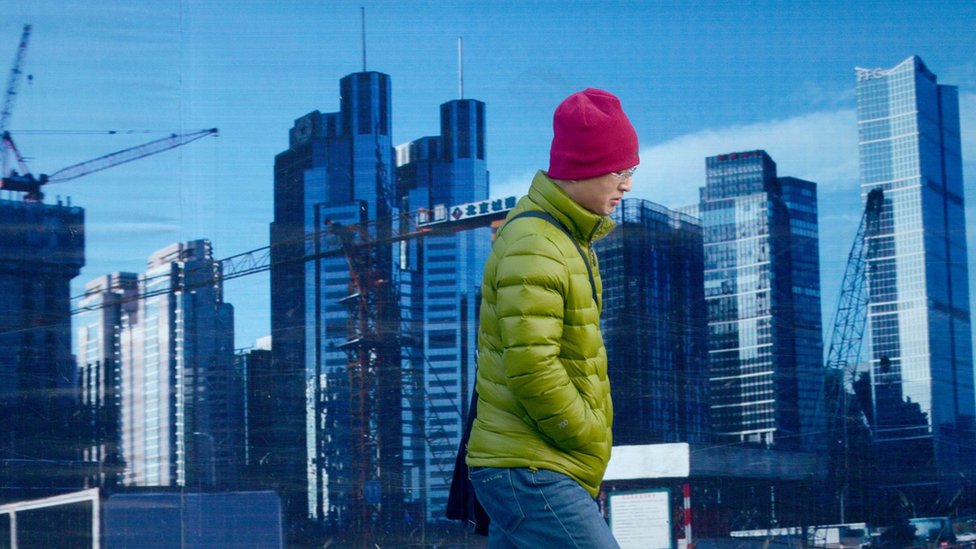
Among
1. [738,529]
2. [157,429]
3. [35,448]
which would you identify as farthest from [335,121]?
[738,529]

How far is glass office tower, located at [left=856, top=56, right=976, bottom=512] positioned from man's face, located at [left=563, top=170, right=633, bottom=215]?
2078 millimetres

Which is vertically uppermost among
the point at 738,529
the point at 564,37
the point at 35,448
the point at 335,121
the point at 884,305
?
the point at 564,37

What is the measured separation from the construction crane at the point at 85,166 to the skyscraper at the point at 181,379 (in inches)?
13.5

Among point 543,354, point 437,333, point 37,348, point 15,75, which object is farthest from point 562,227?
point 15,75

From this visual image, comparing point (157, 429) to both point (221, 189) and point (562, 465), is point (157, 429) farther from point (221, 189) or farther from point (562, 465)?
point (562, 465)

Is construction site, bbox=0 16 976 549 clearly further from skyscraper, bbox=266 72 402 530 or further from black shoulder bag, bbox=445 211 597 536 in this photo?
black shoulder bag, bbox=445 211 597 536

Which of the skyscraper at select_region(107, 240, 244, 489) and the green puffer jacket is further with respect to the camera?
the skyscraper at select_region(107, 240, 244, 489)

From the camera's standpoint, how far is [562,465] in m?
2.21

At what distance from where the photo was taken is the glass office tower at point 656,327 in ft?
13.9

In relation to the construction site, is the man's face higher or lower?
higher

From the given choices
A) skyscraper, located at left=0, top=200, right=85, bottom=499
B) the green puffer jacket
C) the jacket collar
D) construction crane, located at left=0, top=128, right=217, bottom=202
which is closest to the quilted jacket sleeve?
the green puffer jacket

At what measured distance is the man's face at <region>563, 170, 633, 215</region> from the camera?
92.0 inches

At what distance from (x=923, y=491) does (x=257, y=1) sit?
2771 mm

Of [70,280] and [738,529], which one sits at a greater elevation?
[70,280]
